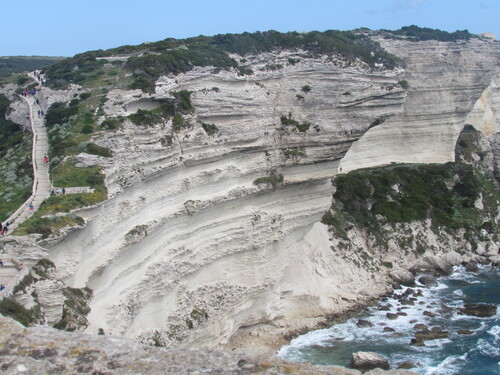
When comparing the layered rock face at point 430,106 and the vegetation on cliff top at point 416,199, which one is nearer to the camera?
the vegetation on cliff top at point 416,199

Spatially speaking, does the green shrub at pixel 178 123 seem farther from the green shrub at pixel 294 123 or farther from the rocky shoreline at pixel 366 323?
the rocky shoreline at pixel 366 323

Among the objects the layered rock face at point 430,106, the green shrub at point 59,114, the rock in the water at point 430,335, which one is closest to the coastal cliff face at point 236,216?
the green shrub at point 59,114

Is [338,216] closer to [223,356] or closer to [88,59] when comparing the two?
[88,59]

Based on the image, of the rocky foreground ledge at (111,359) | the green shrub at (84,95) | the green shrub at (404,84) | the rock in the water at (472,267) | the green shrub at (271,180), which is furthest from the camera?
the green shrub at (404,84)

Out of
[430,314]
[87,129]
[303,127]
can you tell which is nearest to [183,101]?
[87,129]

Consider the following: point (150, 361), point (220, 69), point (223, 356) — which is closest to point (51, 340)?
point (150, 361)

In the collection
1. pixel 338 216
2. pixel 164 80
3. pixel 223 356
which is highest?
pixel 164 80

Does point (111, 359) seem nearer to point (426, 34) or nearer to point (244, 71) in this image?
point (244, 71)
